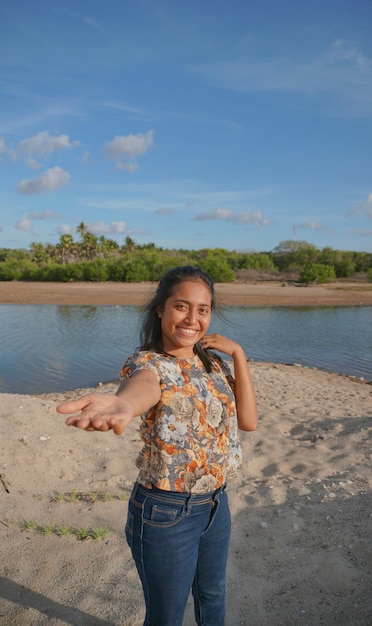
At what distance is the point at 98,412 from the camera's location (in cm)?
152

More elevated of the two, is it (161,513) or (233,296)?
(161,513)

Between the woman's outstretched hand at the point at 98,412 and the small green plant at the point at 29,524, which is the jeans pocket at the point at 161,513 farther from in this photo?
the small green plant at the point at 29,524

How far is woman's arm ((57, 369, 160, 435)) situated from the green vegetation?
4408 centimetres

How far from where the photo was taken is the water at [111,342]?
491 inches

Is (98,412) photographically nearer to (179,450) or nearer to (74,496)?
(179,450)

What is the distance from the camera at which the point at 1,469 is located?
480 centimetres

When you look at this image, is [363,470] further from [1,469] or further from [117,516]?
[1,469]

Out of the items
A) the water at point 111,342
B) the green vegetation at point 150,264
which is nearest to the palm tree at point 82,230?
the green vegetation at point 150,264

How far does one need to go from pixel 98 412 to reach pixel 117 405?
4.2 inches

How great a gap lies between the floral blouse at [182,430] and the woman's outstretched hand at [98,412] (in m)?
0.33

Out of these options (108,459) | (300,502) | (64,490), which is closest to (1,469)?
(64,490)

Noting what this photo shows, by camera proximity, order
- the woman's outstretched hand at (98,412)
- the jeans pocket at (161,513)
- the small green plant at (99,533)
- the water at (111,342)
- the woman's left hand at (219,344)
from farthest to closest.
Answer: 1. the water at (111,342)
2. the small green plant at (99,533)
3. the woman's left hand at (219,344)
4. the jeans pocket at (161,513)
5. the woman's outstretched hand at (98,412)

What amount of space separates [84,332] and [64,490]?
593 inches

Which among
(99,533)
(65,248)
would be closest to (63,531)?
(99,533)
